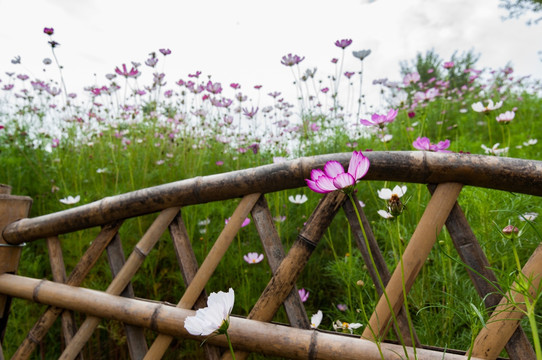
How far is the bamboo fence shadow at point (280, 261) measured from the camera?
2.07ft

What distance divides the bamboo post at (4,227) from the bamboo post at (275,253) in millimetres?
754

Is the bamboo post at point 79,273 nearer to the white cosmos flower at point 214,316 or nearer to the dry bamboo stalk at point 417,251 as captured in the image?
the white cosmos flower at point 214,316

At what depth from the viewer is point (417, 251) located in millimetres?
674

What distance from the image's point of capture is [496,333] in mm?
614

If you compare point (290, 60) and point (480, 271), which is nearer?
point (480, 271)

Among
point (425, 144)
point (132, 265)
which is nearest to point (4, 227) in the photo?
point (132, 265)

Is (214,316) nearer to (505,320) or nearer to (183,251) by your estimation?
(183,251)

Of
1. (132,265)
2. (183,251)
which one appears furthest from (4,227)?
(183,251)

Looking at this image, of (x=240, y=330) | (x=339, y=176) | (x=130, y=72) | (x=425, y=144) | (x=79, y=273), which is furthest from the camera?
(x=130, y=72)

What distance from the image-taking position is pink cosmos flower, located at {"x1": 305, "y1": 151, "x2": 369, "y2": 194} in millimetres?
539

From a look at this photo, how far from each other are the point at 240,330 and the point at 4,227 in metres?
0.78

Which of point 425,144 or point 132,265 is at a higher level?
point 425,144

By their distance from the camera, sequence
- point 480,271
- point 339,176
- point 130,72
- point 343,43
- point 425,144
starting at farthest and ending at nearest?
point 130,72, point 343,43, point 425,144, point 480,271, point 339,176

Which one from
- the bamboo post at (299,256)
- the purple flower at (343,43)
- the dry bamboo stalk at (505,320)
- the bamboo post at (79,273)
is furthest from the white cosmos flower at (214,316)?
the purple flower at (343,43)
